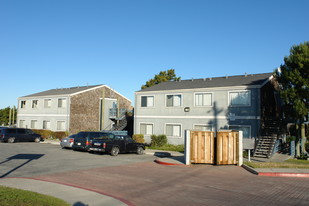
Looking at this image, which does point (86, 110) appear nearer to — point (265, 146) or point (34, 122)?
point (34, 122)

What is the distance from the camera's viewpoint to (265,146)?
2394 centimetres

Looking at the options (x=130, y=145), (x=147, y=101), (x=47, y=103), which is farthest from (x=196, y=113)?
→ (x=47, y=103)

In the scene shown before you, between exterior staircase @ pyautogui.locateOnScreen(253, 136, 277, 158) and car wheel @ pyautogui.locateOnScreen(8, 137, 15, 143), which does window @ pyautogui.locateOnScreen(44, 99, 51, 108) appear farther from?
exterior staircase @ pyautogui.locateOnScreen(253, 136, 277, 158)

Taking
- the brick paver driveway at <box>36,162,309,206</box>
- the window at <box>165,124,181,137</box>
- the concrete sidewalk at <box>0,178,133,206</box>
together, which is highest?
the window at <box>165,124,181,137</box>

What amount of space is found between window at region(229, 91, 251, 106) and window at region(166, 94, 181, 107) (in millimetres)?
5557

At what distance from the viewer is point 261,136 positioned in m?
25.3

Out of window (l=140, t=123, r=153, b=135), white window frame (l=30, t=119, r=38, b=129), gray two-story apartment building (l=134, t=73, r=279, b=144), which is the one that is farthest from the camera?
white window frame (l=30, t=119, r=38, b=129)

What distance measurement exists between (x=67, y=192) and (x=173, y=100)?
22.2 meters

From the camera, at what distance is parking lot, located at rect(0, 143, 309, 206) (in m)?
9.26

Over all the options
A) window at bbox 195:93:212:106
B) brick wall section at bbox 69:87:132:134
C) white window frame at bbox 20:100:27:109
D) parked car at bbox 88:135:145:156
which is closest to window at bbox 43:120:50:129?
brick wall section at bbox 69:87:132:134

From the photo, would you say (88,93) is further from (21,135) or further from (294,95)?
(294,95)

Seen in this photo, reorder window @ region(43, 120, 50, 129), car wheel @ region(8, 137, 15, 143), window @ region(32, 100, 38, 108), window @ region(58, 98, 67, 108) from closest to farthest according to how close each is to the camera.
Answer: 1. car wheel @ region(8, 137, 15, 143)
2. window @ region(58, 98, 67, 108)
3. window @ region(43, 120, 50, 129)
4. window @ region(32, 100, 38, 108)

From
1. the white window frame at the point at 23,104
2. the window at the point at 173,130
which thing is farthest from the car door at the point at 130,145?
the white window frame at the point at 23,104

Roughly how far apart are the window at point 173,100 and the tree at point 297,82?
10801 millimetres
